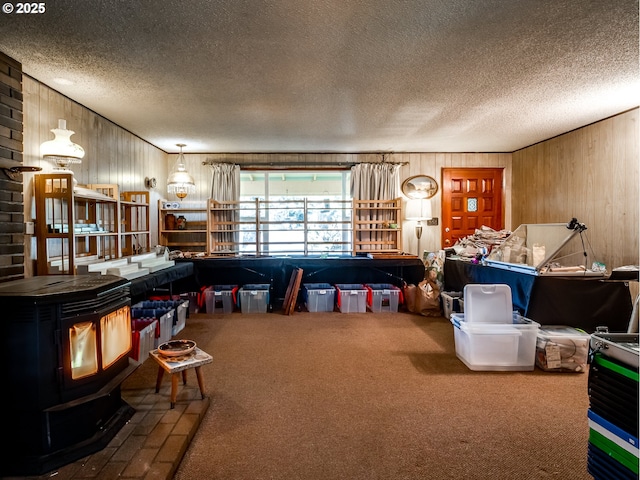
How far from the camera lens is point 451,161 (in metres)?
5.90

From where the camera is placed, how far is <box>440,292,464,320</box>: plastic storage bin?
4.43 meters

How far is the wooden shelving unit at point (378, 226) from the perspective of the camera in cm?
553

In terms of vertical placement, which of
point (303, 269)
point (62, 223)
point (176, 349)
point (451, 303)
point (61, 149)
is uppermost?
point (61, 149)

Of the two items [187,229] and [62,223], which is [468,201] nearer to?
[187,229]

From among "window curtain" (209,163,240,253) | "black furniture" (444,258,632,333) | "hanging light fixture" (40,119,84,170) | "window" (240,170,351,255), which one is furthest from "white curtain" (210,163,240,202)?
"black furniture" (444,258,632,333)

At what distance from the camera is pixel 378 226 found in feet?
18.9

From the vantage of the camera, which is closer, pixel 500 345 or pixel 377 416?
pixel 377 416

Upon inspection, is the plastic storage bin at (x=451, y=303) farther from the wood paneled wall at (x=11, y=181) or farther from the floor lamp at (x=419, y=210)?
the wood paneled wall at (x=11, y=181)

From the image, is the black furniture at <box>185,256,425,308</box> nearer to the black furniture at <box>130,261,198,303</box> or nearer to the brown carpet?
the black furniture at <box>130,261,198,303</box>

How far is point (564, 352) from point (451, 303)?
1.64m

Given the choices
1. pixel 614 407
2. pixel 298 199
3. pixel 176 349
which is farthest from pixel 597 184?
pixel 176 349

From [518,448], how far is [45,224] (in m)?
3.79

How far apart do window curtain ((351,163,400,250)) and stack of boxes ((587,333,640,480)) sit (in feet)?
14.0

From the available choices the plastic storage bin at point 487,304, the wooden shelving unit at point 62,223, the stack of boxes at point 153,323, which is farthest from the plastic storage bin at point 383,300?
the wooden shelving unit at point 62,223
